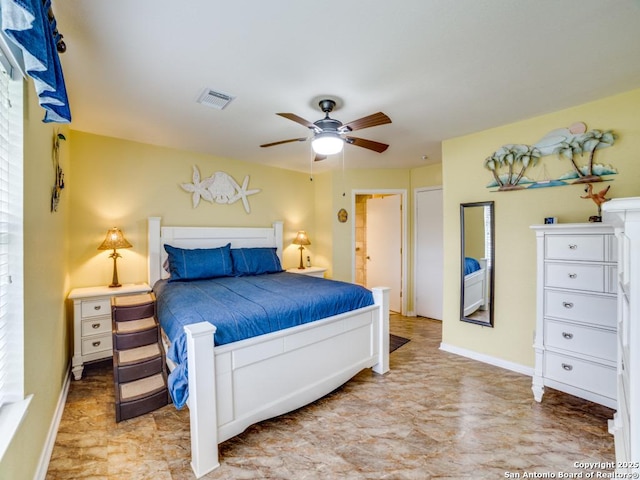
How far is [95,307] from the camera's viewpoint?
2852mm

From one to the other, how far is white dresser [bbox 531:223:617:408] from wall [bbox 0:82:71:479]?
3.16 m

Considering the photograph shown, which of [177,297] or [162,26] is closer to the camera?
[162,26]

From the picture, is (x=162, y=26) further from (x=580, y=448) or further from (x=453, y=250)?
(x=580, y=448)

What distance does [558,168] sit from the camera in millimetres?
2629

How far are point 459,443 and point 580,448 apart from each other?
724 mm

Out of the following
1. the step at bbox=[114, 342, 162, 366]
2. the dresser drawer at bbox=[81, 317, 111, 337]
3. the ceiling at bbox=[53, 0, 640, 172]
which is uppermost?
the ceiling at bbox=[53, 0, 640, 172]

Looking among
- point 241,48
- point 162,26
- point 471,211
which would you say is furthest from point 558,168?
point 162,26

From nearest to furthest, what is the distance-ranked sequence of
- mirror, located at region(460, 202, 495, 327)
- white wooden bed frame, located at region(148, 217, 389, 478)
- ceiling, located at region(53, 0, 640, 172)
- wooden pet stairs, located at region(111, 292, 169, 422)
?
ceiling, located at region(53, 0, 640, 172) → white wooden bed frame, located at region(148, 217, 389, 478) → wooden pet stairs, located at region(111, 292, 169, 422) → mirror, located at region(460, 202, 495, 327)

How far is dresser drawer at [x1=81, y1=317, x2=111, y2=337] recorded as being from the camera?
2.80m

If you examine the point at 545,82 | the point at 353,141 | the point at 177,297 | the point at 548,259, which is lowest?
the point at 177,297

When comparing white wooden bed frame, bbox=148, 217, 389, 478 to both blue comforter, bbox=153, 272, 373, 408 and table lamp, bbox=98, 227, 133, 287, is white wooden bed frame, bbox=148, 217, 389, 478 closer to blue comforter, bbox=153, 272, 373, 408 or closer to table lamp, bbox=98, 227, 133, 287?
blue comforter, bbox=153, 272, 373, 408

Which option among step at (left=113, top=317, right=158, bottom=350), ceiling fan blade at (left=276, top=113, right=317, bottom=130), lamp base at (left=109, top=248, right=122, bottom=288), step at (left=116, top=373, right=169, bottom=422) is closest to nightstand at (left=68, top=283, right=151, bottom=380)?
lamp base at (left=109, top=248, right=122, bottom=288)

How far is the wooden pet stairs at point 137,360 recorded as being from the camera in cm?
216

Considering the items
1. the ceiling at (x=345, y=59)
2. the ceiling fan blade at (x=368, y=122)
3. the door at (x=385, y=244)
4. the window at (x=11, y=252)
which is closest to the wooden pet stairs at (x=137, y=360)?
the window at (x=11, y=252)
